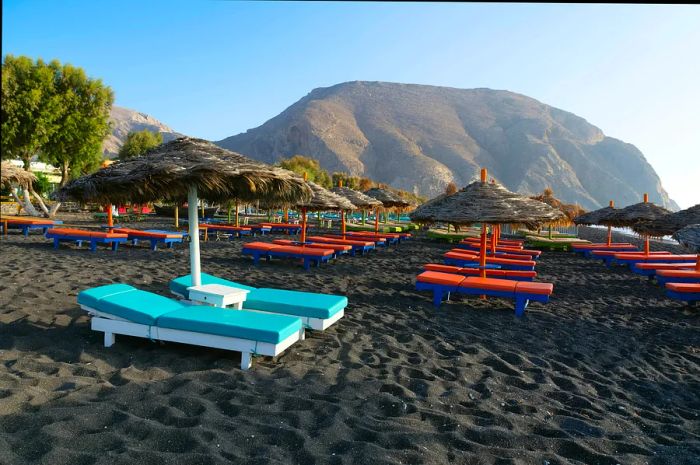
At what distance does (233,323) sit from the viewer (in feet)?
13.6

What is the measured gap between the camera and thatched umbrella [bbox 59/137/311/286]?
16.1 feet

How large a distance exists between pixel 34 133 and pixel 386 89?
154616 millimetres

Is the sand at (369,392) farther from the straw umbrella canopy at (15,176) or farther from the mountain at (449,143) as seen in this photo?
the mountain at (449,143)

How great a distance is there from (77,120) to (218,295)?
22.6 m

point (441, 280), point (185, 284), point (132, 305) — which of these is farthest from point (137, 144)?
point (132, 305)

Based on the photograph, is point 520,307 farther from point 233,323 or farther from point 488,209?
point 233,323

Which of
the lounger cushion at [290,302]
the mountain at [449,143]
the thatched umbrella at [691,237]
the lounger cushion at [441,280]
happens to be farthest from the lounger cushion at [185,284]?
the mountain at [449,143]

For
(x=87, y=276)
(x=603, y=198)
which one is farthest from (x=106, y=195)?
(x=603, y=198)

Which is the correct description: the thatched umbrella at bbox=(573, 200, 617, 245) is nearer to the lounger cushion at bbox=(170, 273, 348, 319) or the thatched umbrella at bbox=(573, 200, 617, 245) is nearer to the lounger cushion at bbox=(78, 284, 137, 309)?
the lounger cushion at bbox=(170, 273, 348, 319)

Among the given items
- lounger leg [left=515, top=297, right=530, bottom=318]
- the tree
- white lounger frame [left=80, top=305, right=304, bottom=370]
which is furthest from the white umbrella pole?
the tree

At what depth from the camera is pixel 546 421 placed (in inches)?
133

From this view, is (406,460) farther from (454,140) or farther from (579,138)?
(579,138)

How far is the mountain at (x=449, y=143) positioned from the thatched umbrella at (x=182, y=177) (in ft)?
316

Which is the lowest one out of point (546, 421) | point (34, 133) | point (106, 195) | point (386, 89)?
point (546, 421)
